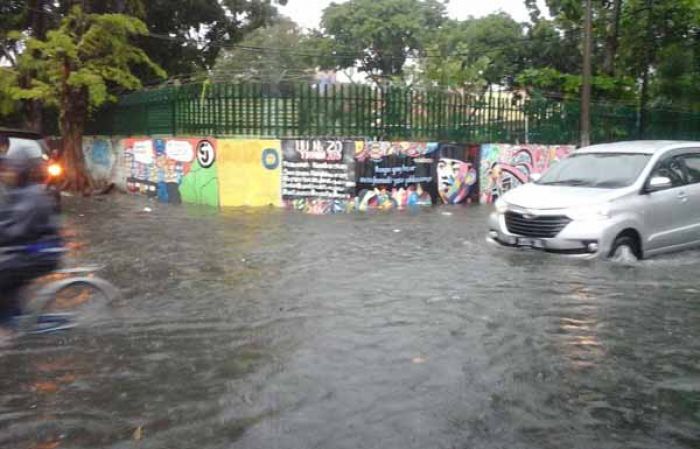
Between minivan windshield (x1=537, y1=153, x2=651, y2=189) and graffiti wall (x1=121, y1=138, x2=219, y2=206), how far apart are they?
8752mm

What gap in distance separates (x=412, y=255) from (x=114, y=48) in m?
11.6

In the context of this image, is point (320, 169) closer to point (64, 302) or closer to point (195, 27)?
point (64, 302)

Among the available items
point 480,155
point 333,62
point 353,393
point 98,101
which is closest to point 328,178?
point 480,155

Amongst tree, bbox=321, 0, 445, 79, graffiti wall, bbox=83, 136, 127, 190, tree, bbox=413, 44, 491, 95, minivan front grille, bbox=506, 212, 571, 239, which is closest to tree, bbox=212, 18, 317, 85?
tree, bbox=321, 0, 445, 79

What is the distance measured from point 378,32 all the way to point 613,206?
4265 cm

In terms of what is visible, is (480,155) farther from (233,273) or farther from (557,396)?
(557,396)

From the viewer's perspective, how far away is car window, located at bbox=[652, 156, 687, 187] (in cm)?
989

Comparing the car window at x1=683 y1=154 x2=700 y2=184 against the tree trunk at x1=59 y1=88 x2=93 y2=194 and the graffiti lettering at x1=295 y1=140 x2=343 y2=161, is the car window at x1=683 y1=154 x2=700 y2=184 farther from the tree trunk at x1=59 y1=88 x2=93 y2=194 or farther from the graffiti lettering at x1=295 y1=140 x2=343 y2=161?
the tree trunk at x1=59 y1=88 x2=93 y2=194

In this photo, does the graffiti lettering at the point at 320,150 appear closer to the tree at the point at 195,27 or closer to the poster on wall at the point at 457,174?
the poster on wall at the point at 457,174

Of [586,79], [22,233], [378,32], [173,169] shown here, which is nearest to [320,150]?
[173,169]

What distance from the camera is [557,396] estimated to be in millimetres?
4887

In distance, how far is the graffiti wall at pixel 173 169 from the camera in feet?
56.6

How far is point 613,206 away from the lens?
9164 millimetres

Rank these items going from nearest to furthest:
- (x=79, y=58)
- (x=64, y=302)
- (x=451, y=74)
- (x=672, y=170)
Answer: (x=64, y=302)
(x=672, y=170)
(x=79, y=58)
(x=451, y=74)
